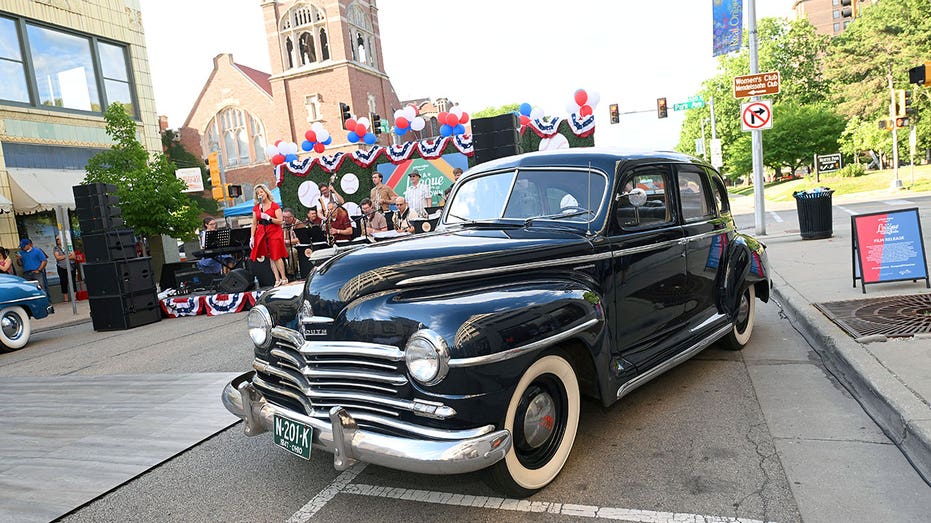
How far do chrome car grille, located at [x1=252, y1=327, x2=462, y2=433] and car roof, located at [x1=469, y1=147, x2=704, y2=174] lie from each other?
2.01 metres

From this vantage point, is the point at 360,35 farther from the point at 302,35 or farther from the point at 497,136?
the point at 497,136

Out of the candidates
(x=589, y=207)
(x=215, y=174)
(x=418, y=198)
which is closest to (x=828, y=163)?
(x=418, y=198)

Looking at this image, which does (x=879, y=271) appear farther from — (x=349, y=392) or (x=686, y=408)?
(x=349, y=392)

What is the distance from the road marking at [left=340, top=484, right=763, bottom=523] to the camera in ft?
9.09

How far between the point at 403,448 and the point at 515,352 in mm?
671

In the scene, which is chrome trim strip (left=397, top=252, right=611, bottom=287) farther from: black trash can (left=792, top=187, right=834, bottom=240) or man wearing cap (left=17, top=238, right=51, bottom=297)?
man wearing cap (left=17, top=238, right=51, bottom=297)

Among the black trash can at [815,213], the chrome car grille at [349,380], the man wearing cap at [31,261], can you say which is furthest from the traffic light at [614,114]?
the chrome car grille at [349,380]

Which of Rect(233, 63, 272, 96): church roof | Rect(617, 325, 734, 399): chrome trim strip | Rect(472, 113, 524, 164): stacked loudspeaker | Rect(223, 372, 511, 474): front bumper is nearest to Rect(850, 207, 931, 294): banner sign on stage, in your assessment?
Rect(617, 325, 734, 399): chrome trim strip

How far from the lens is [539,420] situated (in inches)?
122

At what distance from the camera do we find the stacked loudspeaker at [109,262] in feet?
35.9

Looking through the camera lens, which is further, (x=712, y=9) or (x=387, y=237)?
(x=712, y=9)

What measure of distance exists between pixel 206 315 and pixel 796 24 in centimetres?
5718

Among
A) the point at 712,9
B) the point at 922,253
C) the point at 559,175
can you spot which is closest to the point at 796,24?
the point at 712,9

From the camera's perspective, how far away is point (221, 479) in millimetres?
3629
